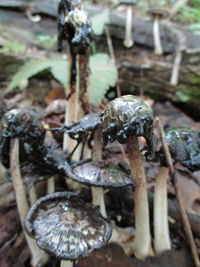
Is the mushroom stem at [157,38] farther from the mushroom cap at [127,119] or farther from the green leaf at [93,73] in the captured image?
the mushroom cap at [127,119]

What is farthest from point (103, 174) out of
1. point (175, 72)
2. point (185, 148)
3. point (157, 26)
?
point (157, 26)

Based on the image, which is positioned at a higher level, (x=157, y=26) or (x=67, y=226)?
(x=157, y=26)

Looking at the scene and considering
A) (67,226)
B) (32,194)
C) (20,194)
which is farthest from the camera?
(32,194)

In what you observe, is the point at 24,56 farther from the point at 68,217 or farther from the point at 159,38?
the point at 68,217

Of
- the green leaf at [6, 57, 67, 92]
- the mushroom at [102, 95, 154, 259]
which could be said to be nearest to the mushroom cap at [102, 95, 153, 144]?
the mushroom at [102, 95, 154, 259]

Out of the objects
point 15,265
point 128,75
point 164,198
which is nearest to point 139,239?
point 164,198

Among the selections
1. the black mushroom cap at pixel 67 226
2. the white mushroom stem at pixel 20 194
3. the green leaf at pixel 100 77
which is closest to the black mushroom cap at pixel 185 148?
the black mushroom cap at pixel 67 226

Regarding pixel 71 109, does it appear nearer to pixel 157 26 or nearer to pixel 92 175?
pixel 92 175

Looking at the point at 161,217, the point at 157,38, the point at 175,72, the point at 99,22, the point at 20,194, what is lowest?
the point at 161,217
